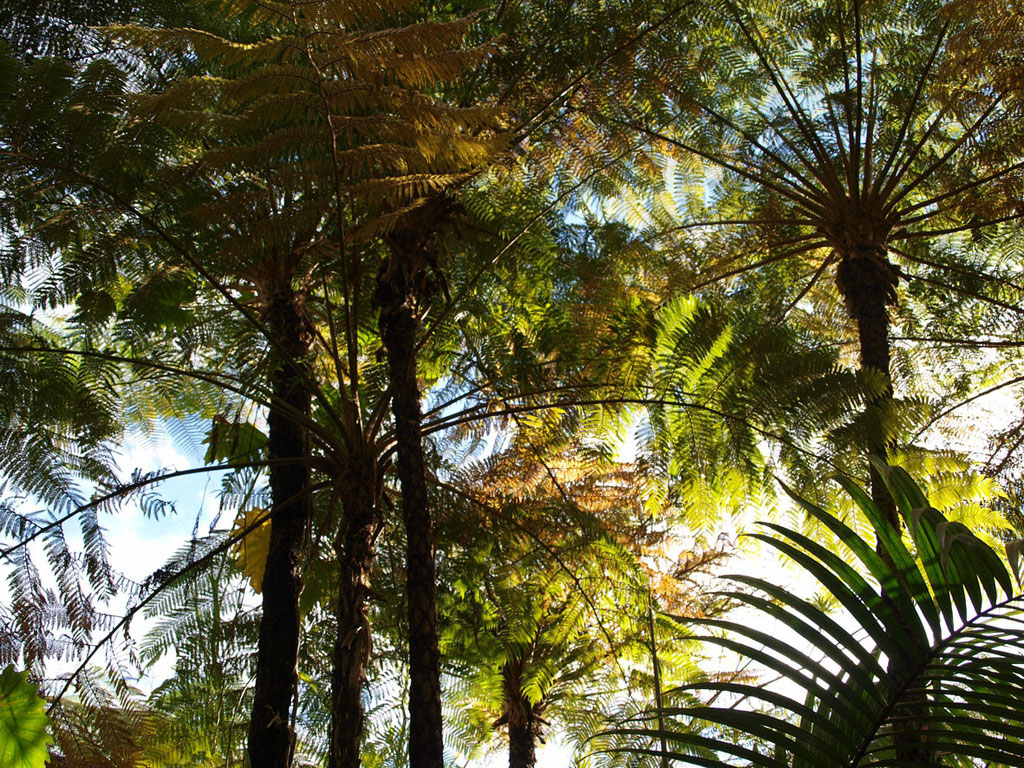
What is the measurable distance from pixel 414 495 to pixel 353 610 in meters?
0.44

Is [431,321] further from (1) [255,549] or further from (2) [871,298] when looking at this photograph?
(2) [871,298]

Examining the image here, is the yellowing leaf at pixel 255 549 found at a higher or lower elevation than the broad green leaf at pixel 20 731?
higher

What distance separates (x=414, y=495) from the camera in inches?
111

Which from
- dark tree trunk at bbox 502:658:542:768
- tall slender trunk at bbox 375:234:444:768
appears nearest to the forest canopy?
tall slender trunk at bbox 375:234:444:768

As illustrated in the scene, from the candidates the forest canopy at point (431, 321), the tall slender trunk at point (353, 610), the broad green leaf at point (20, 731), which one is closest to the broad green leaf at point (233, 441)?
the forest canopy at point (431, 321)

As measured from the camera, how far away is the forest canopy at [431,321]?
8.50 feet

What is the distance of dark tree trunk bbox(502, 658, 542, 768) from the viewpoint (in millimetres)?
5730

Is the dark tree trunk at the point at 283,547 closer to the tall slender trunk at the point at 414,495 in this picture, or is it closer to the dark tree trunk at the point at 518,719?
the tall slender trunk at the point at 414,495

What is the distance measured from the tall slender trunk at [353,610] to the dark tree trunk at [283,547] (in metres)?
0.28

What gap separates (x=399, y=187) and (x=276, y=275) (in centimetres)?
116

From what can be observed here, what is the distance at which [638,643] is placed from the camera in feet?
14.1

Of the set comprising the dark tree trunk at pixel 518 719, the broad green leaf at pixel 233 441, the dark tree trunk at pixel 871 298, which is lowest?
the dark tree trunk at pixel 518 719

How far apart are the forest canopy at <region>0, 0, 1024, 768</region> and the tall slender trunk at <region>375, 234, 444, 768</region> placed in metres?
0.01

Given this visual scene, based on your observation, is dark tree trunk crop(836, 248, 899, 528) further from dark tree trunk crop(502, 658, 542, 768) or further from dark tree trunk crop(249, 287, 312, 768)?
dark tree trunk crop(502, 658, 542, 768)
